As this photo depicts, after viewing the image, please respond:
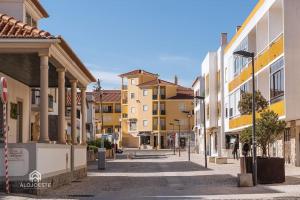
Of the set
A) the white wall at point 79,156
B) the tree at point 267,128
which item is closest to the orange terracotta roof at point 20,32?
the white wall at point 79,156

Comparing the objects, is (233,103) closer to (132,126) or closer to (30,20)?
(30,20)

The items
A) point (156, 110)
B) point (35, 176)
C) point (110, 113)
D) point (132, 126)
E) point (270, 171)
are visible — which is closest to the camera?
point (35, 176)

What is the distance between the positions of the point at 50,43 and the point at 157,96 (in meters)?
101

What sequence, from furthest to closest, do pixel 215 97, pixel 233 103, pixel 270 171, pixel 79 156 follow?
1. pixel 215 97
2. pixel 233 103
3. pixel 79 156
4. pixel 270 171

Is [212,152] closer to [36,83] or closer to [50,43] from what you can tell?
[36,83]

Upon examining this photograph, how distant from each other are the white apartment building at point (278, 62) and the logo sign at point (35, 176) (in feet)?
57.0

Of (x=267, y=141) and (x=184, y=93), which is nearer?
(x=267, y=141)

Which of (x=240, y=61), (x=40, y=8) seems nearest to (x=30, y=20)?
(x=40, y=8)

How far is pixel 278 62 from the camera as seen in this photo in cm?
3344

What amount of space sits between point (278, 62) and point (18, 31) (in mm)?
18398

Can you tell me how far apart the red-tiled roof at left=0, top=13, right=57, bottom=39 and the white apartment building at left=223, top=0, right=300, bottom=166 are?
16.7 meters

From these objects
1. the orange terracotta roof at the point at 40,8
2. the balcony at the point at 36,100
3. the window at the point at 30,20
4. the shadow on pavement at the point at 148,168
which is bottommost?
the shadow on pavement at the point at 148,168

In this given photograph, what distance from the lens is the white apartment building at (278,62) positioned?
3178 cm

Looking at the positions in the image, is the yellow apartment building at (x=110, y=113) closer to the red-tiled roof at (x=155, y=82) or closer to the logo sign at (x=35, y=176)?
the red-tiled roof at (x=155, y=82)
